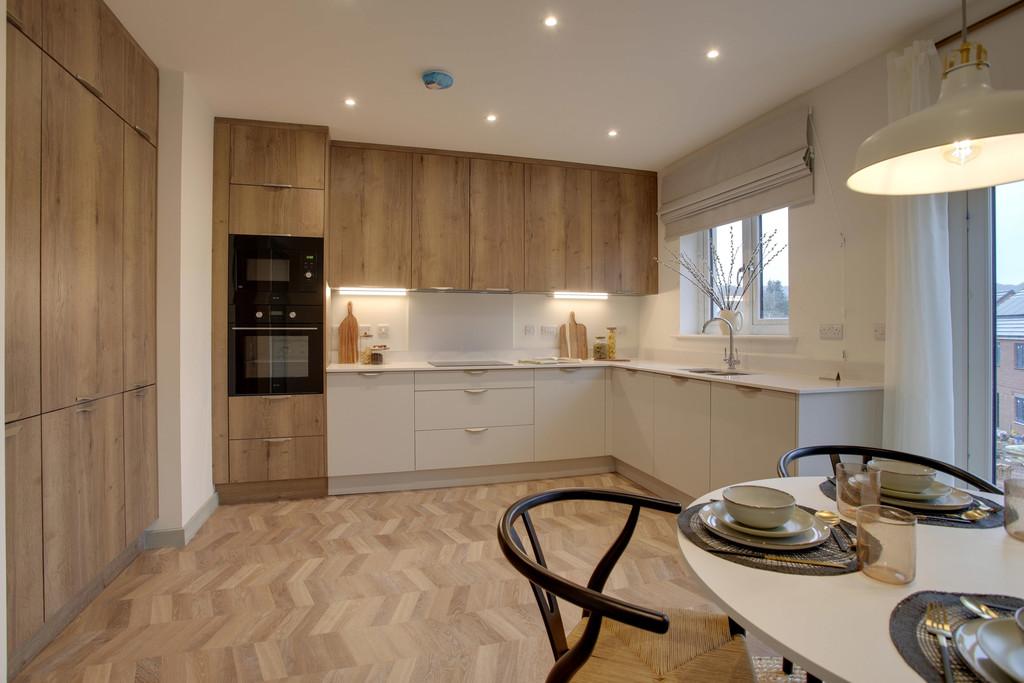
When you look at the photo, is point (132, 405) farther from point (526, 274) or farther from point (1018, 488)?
point (1018, 488)

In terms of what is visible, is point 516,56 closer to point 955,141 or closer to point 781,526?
point 955,141

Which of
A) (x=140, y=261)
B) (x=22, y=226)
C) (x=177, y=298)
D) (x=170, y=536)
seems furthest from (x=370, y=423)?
(x=22, y=226)

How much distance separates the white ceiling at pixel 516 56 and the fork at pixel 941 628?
91.4 inches

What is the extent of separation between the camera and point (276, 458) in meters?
3.36

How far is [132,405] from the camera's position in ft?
7.93

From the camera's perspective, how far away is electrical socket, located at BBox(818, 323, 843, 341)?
2.82 meters

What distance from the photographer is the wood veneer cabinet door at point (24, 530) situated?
5.21 feet

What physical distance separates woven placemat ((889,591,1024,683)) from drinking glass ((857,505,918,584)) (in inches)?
1.7

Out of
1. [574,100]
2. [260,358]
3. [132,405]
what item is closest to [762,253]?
[574,100]

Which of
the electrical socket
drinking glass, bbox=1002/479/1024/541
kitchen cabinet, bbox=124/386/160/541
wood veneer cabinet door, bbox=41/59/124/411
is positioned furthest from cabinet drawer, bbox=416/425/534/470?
drinking glass, bbox=1002/479/1024/541

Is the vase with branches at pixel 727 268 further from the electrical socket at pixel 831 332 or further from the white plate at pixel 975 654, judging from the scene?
the white plate at pixel 975 654

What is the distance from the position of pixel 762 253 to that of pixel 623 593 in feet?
8.18

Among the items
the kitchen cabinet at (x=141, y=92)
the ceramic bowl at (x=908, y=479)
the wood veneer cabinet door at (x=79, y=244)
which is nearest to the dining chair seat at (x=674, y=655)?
the ceramic bowl at (x=908, y=479)

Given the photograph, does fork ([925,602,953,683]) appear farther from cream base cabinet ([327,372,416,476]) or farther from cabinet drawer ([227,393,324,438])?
cabinet drawer ([227,393,324,438])
